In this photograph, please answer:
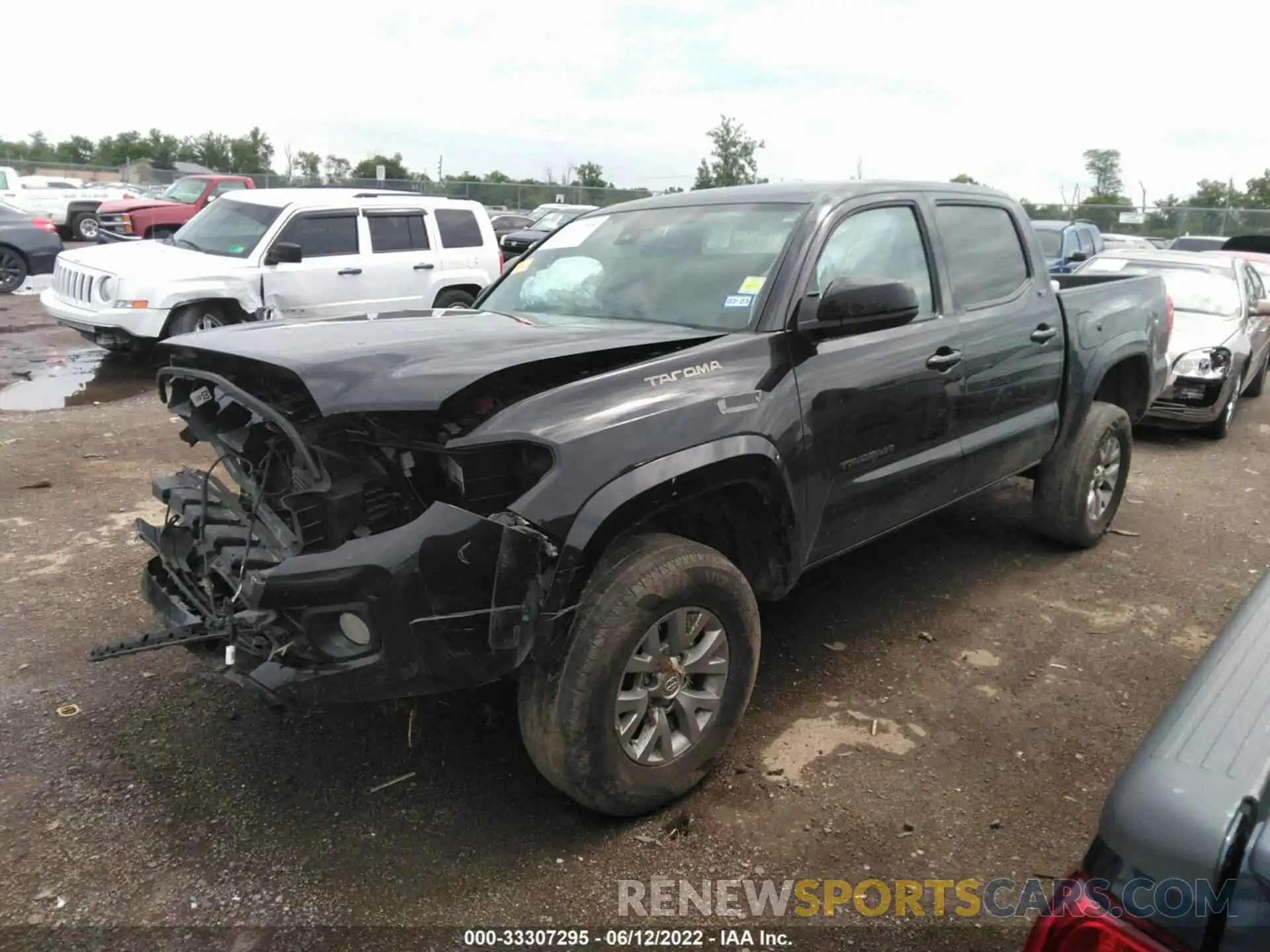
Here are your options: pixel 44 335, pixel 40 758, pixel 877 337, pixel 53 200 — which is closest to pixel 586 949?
pixel 40 758

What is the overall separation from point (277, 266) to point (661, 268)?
6.81 m

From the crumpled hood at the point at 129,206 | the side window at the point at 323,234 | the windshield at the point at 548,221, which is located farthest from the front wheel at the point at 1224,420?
the crumpled hood at the point at 129,206

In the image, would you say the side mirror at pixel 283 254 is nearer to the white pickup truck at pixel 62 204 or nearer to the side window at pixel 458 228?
the side window at pixel 458 228

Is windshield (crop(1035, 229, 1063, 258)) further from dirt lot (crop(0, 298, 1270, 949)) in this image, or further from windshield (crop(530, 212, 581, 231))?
windshield (crop(530, 212, 581, 231))

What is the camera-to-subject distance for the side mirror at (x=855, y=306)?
309 centimetres

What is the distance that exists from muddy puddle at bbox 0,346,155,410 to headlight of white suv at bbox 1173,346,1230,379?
940 cm

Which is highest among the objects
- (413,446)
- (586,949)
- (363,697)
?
(413,446)

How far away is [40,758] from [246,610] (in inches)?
49.2

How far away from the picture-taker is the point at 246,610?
249cm

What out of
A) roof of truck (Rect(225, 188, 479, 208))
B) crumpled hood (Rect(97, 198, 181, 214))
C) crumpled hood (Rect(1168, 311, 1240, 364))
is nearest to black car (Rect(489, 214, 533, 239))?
crumpled hood (Rect(97, 198, 181, 214))

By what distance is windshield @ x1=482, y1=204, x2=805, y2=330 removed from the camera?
3.42 m

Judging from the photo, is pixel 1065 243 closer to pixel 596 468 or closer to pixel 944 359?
pixel 944 359

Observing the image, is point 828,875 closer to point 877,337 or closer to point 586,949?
point 586,949

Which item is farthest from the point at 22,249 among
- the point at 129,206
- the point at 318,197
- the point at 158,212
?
the point at 318,197
